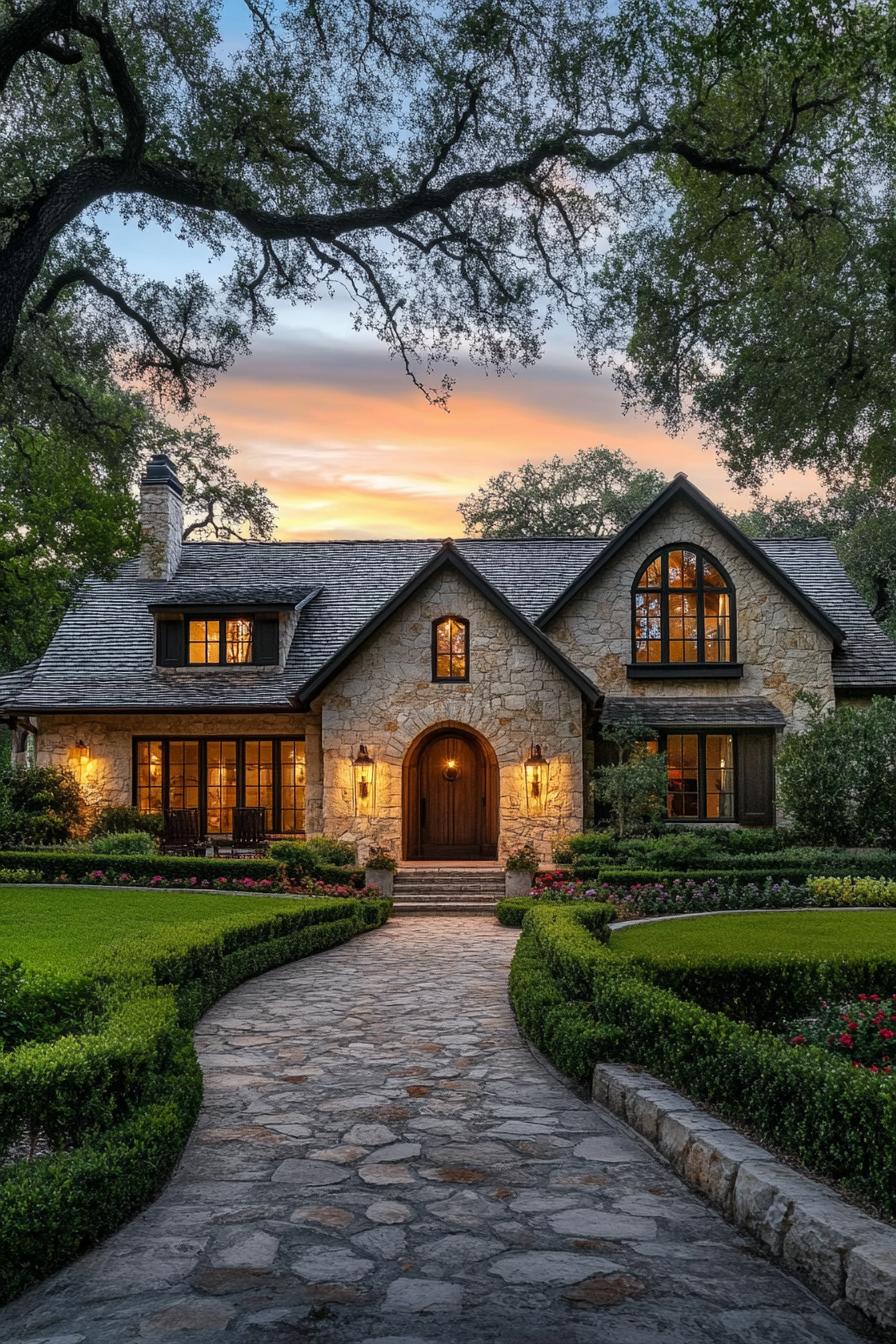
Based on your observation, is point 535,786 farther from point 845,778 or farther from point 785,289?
point 785,289

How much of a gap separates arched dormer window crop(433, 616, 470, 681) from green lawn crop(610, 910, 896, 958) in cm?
806

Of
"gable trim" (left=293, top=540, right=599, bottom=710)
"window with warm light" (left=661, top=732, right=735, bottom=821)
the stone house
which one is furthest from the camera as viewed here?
"window with warm light" (left=661, top=732, right=735, bottom=821)

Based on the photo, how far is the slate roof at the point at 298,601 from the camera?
901 inches

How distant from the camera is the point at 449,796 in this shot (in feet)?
74.5

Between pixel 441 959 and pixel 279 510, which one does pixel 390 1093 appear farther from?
pixel 279 510

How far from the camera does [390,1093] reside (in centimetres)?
704

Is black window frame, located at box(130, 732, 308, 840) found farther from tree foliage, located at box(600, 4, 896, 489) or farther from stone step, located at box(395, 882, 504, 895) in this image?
tree foliage, located at box(600, 4, 896, 489)

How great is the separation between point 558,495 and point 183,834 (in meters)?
27.3

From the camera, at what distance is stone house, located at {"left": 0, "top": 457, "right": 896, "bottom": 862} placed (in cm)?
2130

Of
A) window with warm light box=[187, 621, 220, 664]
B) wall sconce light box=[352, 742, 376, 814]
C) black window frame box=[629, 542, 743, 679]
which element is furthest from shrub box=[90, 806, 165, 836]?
black window frame box=[629, 542, 743, 679]

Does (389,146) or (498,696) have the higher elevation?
(389,146)

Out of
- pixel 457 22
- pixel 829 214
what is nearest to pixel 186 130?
pixel 457 22

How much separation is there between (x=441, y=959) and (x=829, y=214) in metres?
10.6

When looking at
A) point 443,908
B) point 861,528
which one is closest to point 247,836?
point 443,908
